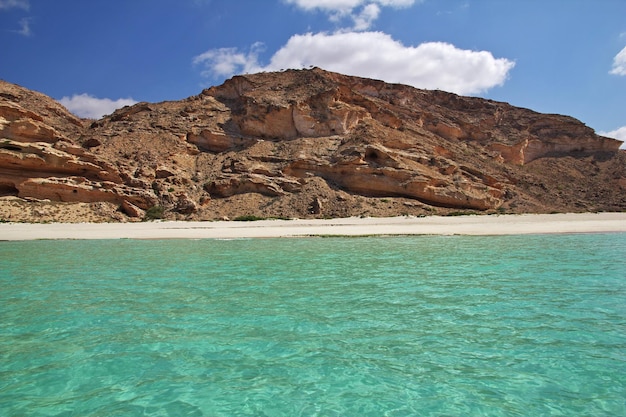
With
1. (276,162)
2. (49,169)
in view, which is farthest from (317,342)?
(276,162)

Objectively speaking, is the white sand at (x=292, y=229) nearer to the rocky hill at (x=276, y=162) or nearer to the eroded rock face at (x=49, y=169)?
the rocky hill at (x=276, y=162)

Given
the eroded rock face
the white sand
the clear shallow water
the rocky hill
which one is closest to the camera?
the clear shallow water

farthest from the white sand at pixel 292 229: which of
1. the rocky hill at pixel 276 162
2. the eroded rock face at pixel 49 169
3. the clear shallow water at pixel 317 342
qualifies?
the clear shallow water at pixel 317 342

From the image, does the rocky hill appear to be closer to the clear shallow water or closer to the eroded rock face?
the eroded rock face

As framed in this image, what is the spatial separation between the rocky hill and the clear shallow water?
82.1ft

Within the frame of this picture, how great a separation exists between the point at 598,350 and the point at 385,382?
8.72 feet

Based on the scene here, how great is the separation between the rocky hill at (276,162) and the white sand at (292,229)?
16.3 ft

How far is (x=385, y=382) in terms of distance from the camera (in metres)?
3.76

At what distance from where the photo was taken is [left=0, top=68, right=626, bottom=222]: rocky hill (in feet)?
104

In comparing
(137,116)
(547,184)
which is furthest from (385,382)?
(547,184)

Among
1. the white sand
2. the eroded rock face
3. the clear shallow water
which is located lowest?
the clear shallow water

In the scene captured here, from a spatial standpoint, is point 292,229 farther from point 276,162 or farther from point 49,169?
point 49,169

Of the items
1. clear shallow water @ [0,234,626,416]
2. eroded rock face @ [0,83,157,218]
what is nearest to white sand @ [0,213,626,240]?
eroded rock face @ [0,83,157,218]

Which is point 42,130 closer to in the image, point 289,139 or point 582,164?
point 289,139
